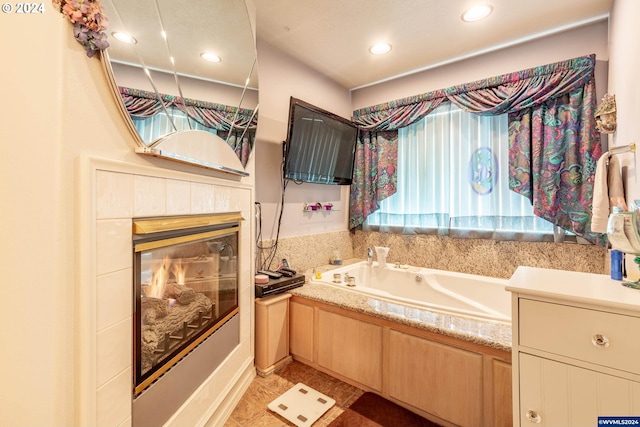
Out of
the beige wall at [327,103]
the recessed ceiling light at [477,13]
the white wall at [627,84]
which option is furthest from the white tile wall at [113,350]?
the recessed ceiling light at [477,13]

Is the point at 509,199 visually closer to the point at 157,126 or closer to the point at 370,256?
the point at 370,256

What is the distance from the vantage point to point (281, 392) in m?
1.96

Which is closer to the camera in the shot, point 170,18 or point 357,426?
point 170,18

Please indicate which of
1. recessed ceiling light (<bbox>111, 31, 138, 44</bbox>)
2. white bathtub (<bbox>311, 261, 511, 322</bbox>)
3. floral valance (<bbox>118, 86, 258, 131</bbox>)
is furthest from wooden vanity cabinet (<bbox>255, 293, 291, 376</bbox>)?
recessed ceiling light (<bbox>111, 31, 138, 44</bbox>)

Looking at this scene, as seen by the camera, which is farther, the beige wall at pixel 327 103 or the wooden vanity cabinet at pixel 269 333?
the beige wall at pixel 327 103

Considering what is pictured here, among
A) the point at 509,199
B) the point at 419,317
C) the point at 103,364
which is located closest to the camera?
the point at 103,364

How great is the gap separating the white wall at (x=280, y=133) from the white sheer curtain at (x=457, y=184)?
0.90 m

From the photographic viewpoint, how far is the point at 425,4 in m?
2.00

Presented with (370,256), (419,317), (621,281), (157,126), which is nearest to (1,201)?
(157,126)

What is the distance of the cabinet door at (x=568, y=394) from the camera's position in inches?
37.0

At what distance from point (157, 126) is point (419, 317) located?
1.74m

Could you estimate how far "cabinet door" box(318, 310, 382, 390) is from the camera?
1897mm

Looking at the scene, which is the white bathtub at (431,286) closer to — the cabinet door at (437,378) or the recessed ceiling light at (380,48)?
the cabinet door at (437,378)

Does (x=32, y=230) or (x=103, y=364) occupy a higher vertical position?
(x=32, y=230)
